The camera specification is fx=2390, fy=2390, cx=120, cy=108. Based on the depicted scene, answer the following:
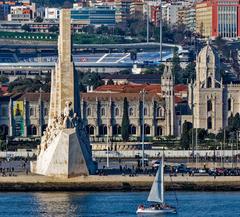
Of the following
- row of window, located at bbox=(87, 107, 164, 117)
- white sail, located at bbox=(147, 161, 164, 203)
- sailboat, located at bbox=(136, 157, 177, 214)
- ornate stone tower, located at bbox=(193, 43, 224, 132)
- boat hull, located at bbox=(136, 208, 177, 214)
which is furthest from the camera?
ornate stone tower, located at bbox=(193, 43, 224, 132)

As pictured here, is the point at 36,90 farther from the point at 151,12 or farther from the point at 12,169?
the point at 151,12

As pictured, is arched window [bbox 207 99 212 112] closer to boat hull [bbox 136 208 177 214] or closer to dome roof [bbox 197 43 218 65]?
dome roof [bbox 197 43 218 65]

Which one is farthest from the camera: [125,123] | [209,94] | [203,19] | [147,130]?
[203,19]

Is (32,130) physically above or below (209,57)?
below

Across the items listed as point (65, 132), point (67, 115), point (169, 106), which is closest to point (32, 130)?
point (169, 106)

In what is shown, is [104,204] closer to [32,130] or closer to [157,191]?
[157,191]

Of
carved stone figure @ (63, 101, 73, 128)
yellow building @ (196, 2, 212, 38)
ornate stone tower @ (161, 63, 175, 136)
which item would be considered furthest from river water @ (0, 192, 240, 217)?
yellow building @ (196, 2, 212, 38)
